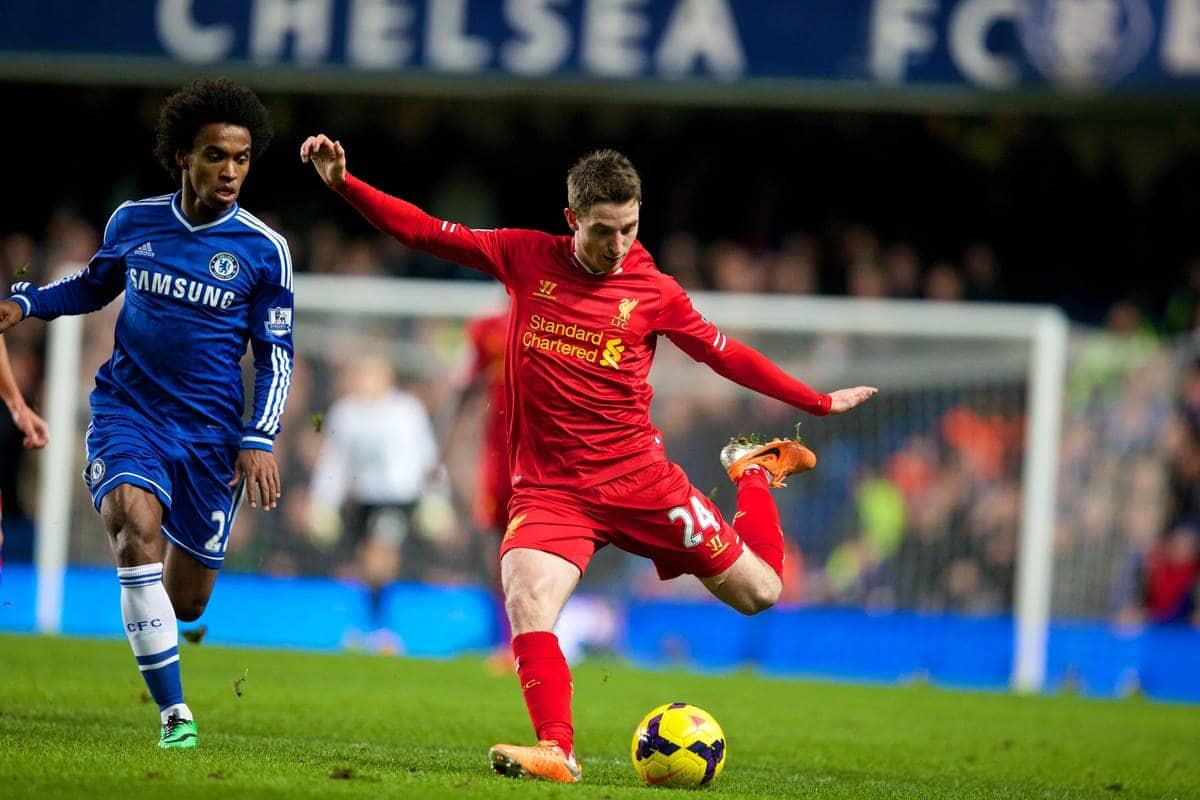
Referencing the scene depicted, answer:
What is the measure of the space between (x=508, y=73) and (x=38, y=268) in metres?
4.48

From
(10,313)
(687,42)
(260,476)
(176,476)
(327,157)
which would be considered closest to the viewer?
(327,157)

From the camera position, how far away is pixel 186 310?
22.3ft

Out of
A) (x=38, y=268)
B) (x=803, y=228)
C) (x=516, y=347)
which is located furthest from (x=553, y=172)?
(x=516, y=347)

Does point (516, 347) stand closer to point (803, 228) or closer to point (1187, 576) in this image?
point (1187, 576)

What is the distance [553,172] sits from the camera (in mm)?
18984

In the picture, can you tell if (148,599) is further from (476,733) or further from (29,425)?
(476,733)

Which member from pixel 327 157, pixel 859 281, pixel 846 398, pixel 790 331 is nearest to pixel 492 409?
pixel 790 331

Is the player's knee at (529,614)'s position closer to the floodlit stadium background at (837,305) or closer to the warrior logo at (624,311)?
Result: the warrior logo at (624,311)

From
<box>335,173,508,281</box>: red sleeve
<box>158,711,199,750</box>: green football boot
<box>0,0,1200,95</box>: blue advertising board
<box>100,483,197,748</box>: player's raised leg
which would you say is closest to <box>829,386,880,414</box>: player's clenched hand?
<box>335,173,508,281</box>: red sleeve

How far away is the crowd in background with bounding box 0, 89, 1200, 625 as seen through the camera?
47.9 ft

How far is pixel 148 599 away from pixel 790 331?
8909 mm

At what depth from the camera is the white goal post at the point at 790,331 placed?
14.3m

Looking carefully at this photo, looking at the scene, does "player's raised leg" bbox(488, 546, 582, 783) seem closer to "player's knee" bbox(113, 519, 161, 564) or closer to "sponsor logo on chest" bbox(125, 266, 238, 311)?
"player's knee" bbox(113, 519, 161, 564)

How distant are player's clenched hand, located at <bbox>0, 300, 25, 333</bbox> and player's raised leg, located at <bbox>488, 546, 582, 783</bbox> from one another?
2.04m
